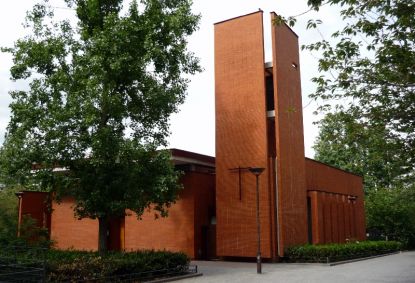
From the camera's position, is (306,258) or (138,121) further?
(306,258)

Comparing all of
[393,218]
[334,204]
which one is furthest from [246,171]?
[393,218]

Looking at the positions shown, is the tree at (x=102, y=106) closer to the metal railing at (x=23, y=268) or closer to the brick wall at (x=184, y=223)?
the metal railing at (x=23, y=268)

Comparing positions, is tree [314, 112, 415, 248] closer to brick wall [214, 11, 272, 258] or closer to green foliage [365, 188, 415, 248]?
green foliage [365, 188, 415, 248]

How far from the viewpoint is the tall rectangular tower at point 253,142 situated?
23344mm

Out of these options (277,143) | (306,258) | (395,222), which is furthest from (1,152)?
(395,222)

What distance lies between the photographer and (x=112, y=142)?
53.3ft

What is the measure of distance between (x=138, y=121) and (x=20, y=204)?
14.3 metres

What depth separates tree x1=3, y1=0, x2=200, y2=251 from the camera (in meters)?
16.1

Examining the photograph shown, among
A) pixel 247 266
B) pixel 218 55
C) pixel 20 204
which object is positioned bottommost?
pixel 247 266

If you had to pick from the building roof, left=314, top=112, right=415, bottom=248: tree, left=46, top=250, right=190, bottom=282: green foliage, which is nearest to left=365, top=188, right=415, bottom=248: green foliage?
left=314, top=112, right=415, bottom=248: tree

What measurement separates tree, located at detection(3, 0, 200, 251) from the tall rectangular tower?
6360 mm

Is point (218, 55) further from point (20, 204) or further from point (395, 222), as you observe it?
point (395, 222)

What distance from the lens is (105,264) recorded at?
1475cm

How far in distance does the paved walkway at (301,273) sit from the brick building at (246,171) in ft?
7.50
